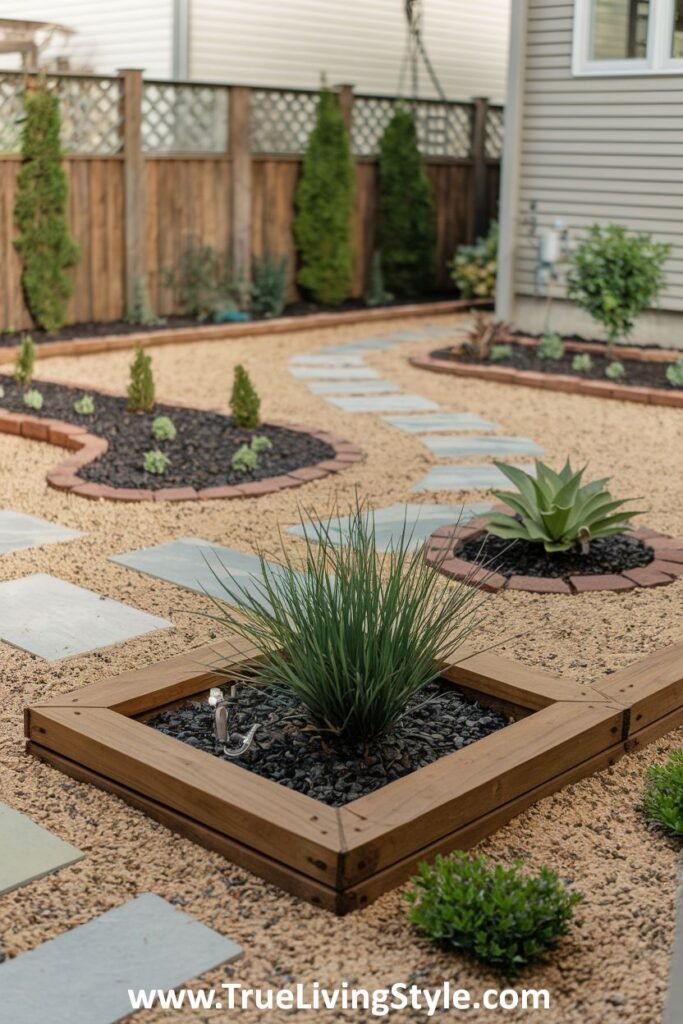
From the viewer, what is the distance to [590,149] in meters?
9.73

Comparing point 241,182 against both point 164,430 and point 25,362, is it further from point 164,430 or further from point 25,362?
point 164,430

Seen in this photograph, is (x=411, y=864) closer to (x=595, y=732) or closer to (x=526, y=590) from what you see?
(x=595, y=732)

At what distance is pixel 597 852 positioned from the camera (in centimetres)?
258

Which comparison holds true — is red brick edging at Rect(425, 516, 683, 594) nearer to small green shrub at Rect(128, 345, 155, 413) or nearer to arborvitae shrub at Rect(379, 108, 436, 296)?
small green shrub at Rect(128, 345, 155, 413)

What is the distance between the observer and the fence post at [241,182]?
10914 millimetres

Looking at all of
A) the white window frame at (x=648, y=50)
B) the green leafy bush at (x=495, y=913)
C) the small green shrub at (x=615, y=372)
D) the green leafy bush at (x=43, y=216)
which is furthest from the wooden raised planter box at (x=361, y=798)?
the white window frame at (x=648, y=50)

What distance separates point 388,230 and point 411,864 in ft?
34.2

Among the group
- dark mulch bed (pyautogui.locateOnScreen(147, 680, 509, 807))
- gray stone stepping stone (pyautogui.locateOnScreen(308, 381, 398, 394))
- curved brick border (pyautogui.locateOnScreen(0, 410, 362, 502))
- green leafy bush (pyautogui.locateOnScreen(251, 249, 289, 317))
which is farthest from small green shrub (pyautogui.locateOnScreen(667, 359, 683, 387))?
dark mulch bed (pyautogui.locateOnScreen(147, 680, 509, 807))

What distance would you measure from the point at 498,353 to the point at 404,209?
3754mm

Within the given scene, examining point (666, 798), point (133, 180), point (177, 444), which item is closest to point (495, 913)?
point (666, 798)

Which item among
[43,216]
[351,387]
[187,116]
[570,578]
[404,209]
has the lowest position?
[570,578]

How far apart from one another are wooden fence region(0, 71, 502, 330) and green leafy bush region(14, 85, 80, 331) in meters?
0.10

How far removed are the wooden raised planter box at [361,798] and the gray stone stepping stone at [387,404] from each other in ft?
13.6

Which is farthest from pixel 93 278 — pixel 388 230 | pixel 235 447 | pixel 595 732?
pixel 595 732
